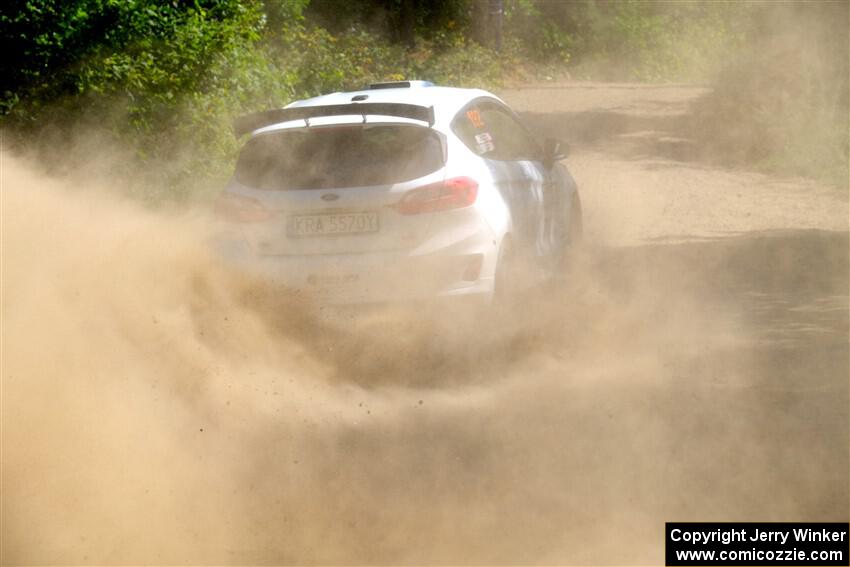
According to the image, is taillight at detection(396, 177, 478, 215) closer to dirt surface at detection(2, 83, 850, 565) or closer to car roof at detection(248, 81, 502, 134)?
car roof at detection(248, 81, 502, 134)

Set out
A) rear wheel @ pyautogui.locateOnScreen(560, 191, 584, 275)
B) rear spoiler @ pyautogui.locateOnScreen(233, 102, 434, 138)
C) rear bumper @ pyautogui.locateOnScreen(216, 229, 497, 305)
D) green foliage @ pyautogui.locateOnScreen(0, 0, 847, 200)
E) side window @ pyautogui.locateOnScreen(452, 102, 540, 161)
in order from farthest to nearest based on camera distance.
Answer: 1. green foliage @ pyautogui.locateOnScreen(0, 0, 847, 200)
2. rear wheel @ pyautogui.locateOnScreen(560, 191, 584, 275)
3. side window @ pyautogui.locateOnScreen(452, 102, 540, 161)
4. rear spoiler @ pyautogui.locateOnScreen(233, 102, 434, 138)
5. rear bumper @ pyautogui.locateOnScreen(216, 229, 497, 305)

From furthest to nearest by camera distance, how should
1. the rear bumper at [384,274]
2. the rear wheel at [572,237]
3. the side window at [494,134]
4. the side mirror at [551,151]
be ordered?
the rear wheel at [572,237] → the side mirror at [551,151] → the side window at [494,134] → the rear bumper at [384,274]

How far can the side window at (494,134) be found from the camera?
8.32 meters

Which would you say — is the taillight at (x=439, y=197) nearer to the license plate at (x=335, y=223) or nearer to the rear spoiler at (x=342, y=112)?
the license plate at (x=335, y=223)

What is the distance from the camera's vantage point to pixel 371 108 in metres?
7.91

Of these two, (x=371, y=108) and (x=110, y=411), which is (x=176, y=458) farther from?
(x=371, y=108)

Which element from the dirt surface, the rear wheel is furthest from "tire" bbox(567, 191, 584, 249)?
the dirt surface

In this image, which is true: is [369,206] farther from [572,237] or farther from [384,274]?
[572,237]

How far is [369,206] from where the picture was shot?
7.65 metres

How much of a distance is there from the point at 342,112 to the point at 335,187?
535 millimetres

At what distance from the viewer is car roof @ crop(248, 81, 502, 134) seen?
316 inches

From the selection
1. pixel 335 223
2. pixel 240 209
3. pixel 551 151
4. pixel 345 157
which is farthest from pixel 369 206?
pixel 551 151

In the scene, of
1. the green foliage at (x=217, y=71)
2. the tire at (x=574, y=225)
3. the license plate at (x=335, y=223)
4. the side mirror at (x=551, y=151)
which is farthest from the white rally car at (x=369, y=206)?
the green foliage at (x=217, y=71)

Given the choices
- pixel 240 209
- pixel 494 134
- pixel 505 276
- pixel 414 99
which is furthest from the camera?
pixel 494 134
